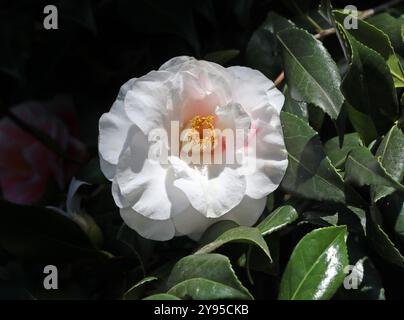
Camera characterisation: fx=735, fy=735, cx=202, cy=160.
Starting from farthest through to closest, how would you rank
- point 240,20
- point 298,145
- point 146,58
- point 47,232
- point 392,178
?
1. point 146,58
2. point 240,20
3. point 47,232
4. point 298,145
5. point 392,178

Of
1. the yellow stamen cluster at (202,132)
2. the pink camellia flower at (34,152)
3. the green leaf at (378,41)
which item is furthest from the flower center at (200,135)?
the pink camellia flower at (34,152)

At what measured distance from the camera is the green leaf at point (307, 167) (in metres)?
0.84

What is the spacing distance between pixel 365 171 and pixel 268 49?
285mm

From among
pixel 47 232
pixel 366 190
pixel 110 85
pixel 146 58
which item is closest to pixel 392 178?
pixel 366 190

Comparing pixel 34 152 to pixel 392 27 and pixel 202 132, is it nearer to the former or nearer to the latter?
pixel 202 132

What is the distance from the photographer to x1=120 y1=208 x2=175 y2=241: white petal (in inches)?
33.6

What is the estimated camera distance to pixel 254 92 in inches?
34.3

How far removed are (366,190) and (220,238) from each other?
0.66 feet

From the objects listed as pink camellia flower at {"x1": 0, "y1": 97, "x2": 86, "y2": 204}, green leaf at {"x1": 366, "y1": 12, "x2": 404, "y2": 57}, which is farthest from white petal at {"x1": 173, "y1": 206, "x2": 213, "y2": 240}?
pink camellia flower at {"x1": 0, "y1": 97, "x2": 86, "y2": 204}

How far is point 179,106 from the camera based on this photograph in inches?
35.1

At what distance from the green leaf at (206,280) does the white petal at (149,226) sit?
39 millimetres

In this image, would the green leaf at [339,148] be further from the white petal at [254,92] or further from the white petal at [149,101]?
the white petal at [149,101]

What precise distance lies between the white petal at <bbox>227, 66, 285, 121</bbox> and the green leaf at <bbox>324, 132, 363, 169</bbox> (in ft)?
0.34

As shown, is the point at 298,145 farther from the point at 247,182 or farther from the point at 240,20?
the point at 240,20
